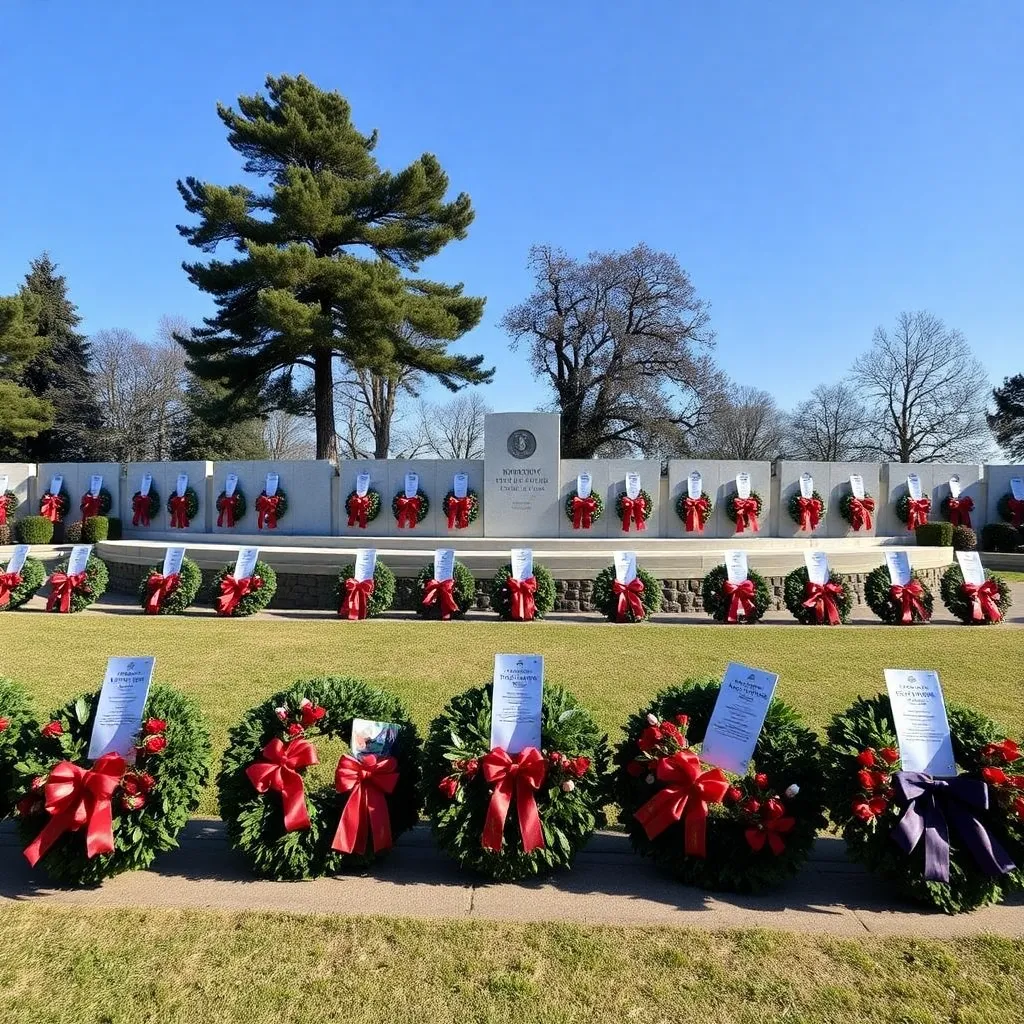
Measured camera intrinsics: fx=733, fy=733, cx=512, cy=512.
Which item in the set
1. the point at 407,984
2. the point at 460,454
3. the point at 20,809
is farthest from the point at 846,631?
the point at 460,454

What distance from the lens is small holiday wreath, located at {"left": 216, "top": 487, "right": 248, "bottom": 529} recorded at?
14.9 metres

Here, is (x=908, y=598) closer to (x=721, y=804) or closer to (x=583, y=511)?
(x=583, y=511)

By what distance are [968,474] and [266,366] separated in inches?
722

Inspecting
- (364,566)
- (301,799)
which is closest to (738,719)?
(301,799)

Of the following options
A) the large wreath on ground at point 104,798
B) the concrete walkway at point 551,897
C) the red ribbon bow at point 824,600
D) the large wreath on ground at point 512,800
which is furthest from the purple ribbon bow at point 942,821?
the red ribbon bow at point 824,600

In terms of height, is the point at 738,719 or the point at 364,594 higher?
the point at 364,594

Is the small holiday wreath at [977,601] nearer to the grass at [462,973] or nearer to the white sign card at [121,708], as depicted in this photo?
the grass at [462,973]

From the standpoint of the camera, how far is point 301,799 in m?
3.06

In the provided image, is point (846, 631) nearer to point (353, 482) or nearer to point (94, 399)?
point (353, 482)

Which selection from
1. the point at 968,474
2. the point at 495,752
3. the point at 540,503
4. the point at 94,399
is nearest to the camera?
the point at 495,752

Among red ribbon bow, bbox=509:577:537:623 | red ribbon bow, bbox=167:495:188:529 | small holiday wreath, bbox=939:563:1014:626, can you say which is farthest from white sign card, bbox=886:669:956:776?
red ribbon bow, bbox=167:495:188:529

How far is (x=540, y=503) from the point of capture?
46.2 ft

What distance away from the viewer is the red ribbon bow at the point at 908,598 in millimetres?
9914

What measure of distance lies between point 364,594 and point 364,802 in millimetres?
7354
